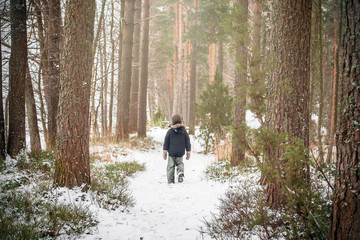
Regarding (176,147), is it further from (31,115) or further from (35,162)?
(31,115)

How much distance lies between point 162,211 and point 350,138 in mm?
3335

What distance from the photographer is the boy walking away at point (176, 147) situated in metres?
6.64

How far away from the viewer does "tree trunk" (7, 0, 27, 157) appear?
540cm

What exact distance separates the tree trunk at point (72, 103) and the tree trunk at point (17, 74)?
2.04 m

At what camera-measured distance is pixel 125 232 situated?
3.36 metres

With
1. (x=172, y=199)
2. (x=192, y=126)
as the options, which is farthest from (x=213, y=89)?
(x=172, y=199)

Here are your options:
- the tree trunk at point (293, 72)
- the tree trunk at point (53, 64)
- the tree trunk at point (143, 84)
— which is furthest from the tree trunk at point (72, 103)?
the tree trunk at point (143, 84)

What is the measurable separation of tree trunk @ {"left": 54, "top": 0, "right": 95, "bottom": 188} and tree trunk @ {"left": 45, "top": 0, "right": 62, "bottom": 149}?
2908 millimetres

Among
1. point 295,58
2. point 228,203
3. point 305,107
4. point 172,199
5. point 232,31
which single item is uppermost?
point 232,31

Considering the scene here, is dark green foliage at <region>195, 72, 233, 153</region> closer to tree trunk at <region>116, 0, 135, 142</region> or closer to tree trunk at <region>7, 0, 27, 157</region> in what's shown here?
tree trunk at <region>116, 0, 135, 142</region>

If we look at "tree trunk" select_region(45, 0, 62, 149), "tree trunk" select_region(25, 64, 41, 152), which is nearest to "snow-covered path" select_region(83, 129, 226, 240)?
"tree trunk" select_region(25, 64, 41, 152)

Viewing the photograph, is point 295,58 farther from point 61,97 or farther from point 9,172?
point 9,172

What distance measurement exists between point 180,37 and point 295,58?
69.1 feet

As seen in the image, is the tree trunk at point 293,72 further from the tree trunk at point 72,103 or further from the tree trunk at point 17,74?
the tree trunk at point 17,74
